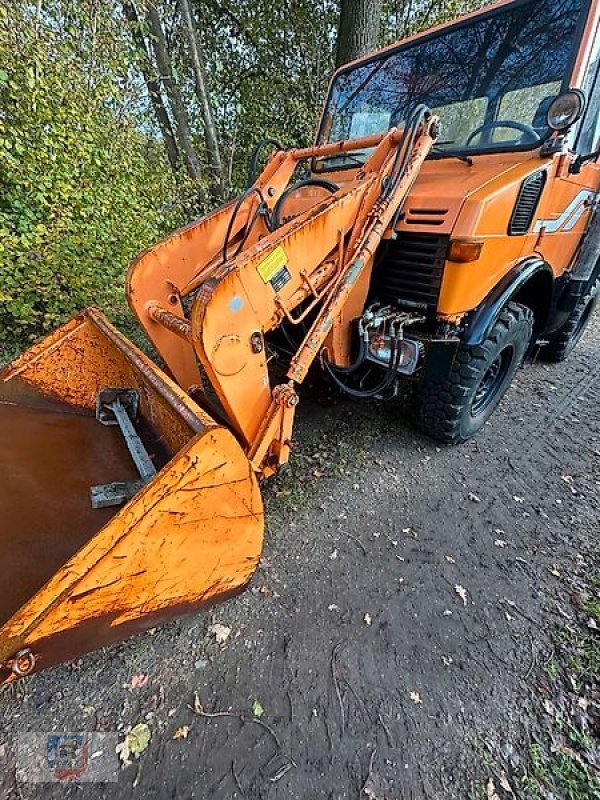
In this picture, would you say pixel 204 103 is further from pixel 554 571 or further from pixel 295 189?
pixel 554 571

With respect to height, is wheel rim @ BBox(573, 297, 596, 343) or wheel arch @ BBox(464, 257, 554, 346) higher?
wheel arch @ BBox(464, 257, 554, 346)

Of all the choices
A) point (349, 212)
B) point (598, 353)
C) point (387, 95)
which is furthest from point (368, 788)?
point (598, 353)

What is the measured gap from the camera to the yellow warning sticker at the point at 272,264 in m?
1.71

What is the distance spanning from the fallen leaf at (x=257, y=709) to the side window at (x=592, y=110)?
3.43 metres

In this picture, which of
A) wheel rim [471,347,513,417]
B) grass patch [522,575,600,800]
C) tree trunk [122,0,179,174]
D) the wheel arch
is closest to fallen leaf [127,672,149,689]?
grass patch [522,575,600,800]

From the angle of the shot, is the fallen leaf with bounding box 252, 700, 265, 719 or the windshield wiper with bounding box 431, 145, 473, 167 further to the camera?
the windshield wiper with bounding box 431, 145, 473, 167

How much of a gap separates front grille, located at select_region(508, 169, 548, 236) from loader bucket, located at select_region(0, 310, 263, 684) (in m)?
2.04

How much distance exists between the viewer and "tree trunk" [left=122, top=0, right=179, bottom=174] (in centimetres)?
511

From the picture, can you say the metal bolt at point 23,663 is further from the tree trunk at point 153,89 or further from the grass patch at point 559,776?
the tree trunk at point 153,89

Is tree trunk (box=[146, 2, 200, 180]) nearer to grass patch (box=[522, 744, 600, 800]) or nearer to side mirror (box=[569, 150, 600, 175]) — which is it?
side mirror (box=[569, 150, 600, 175])

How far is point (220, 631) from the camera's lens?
1.76 metres

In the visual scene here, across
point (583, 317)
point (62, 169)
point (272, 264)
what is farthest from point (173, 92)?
point (583, 317)

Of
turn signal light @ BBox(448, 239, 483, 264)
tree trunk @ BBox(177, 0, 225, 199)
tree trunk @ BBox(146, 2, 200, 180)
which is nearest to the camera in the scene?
turn signal light @ BBox(448, 239, 483, 264)

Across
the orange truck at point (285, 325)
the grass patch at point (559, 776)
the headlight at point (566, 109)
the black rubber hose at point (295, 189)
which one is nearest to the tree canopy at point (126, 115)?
the orange truck at point (285, 325)
